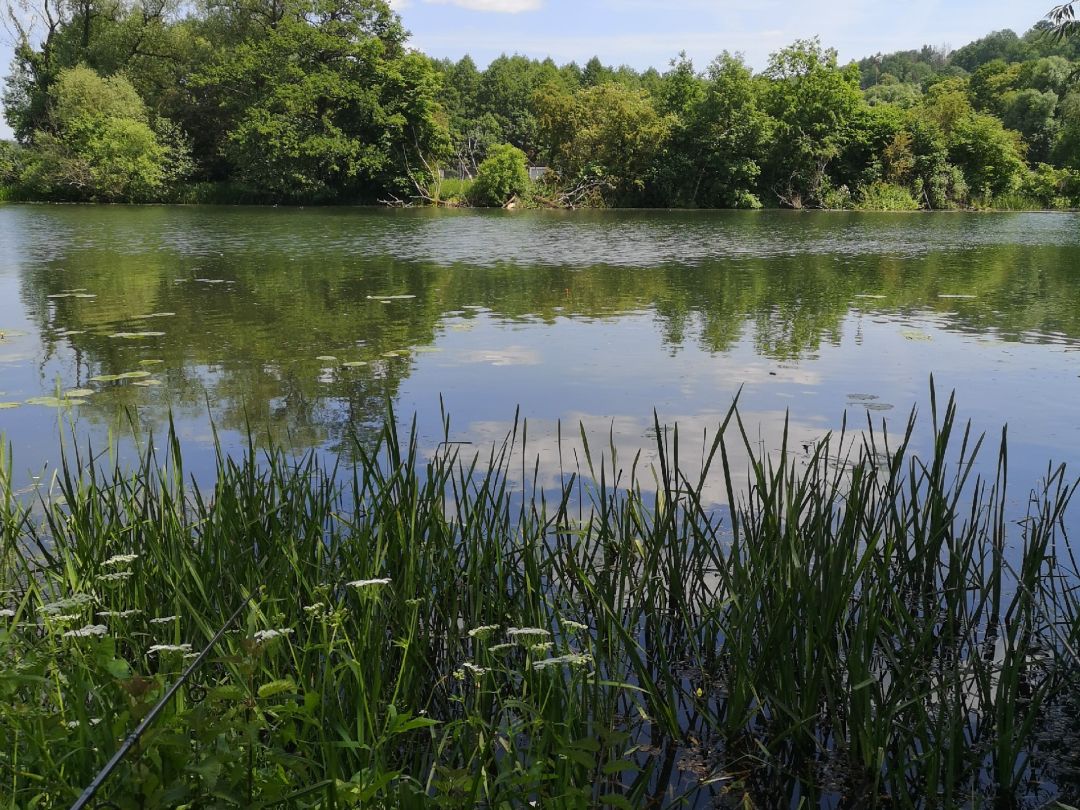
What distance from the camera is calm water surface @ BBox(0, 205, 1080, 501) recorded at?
410cm

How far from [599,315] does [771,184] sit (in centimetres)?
2292

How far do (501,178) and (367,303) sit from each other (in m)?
20.2

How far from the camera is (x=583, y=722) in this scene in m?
1.65

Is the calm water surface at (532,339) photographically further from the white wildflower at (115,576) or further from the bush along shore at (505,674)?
the white wildflower at (115,576)

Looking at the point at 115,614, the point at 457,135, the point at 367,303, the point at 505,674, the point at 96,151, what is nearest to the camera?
the point at 115,614

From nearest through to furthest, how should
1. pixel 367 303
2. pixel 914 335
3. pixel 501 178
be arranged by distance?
pixel 914 335 < pixel 367 303 < pixel 501 178

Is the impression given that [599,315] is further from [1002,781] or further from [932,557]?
[1002,781]

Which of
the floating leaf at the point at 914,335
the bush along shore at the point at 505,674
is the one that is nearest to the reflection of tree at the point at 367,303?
the floating leaf at the point at 914,335

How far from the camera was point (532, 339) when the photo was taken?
20.5ft

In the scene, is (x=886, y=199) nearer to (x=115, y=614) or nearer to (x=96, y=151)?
(x=96, y=151)

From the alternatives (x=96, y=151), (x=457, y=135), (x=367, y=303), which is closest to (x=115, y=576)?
(x=367, y=303)

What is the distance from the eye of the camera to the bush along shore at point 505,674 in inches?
51.1

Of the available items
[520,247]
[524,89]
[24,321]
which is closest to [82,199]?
[520,247]

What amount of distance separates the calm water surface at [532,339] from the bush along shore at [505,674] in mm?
985
